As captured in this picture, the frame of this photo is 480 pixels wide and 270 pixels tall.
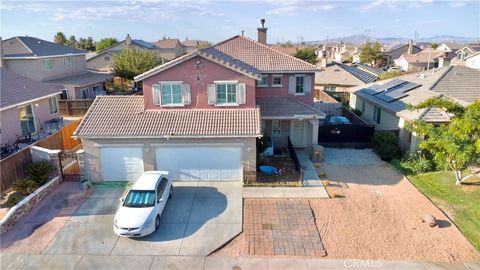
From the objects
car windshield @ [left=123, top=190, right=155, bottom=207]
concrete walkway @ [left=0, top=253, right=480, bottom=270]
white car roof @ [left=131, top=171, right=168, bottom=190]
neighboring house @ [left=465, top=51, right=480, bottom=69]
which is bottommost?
concrete walkway @ [left=0, top=253, right=480, bottom=270]

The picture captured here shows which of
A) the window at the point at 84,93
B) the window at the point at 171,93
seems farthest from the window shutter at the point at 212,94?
the window at the point at 84,93

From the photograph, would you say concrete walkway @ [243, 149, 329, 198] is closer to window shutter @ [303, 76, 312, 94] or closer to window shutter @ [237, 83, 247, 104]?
window shutter @ [237, 83, 247, 104]

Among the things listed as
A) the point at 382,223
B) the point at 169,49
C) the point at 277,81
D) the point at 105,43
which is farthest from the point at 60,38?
the point at 382,223

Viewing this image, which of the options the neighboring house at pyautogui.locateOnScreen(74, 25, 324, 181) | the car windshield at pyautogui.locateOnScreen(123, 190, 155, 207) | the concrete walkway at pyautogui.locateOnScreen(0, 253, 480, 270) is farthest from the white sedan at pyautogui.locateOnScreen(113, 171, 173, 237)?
the neighboring house at pyautogui.locateOnScreen(74, 25, 324, 181)

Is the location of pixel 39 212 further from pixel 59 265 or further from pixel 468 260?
pixel 468 260

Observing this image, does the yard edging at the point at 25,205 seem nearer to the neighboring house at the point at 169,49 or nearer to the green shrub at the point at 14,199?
the green shrub at the point at 14,199

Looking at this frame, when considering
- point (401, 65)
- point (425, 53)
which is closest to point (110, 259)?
point (401, 65)
